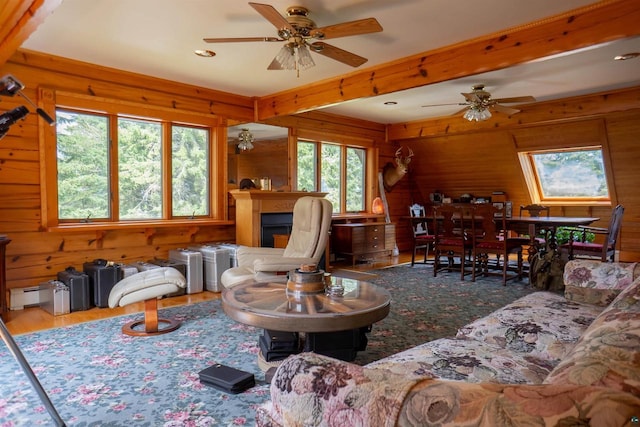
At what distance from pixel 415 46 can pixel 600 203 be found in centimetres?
539

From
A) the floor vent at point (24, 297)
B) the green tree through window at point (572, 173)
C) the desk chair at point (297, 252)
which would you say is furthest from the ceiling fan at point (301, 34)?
the green tree through window at point (572, 173)

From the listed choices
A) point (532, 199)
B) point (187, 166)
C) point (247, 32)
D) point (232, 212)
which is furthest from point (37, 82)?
point (532, 199)

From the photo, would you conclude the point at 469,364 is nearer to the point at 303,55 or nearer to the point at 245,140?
the point at 303,55

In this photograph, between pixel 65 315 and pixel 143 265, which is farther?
pixel 143 265

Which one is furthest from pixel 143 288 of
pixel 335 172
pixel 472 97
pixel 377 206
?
pixel 377 206

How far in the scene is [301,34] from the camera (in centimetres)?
311

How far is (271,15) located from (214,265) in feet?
9.57

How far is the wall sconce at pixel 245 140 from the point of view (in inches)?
226

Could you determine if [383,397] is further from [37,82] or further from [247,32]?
[37,82]

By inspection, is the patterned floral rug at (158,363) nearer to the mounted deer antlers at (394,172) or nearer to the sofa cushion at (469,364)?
the sofa cushion at (469,364)

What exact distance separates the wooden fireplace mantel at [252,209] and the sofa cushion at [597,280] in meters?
3.53

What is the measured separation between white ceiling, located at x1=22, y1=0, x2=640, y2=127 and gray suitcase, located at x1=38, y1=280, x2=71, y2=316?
219 centimetres

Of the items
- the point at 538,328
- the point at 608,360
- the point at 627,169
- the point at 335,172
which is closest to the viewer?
the point at 608,360

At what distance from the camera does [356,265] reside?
6730mm
